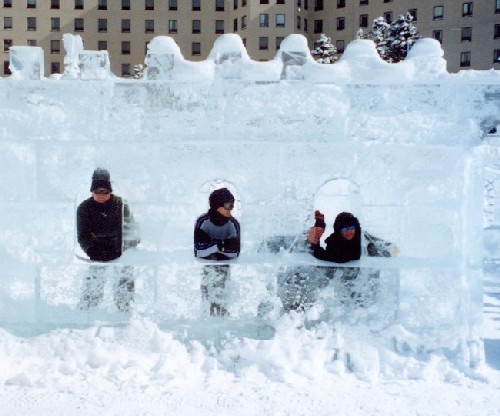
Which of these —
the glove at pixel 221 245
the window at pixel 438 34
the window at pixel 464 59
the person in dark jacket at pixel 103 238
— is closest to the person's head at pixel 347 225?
the glove at pixel 221 245

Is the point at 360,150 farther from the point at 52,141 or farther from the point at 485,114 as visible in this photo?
the point at 52,141

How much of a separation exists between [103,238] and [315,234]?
1.92 metres

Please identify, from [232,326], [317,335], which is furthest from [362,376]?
[232,326]

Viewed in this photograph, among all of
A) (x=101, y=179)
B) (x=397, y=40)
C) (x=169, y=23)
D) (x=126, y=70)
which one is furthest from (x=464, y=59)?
(x=101, y=179)

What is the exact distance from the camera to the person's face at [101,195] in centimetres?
557

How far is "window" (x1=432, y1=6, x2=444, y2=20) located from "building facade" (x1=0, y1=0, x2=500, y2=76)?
17.9 feet

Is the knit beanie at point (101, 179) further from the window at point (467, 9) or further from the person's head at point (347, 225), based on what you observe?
the window at point (467, 9)

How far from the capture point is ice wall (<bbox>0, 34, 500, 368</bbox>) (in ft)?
18.2

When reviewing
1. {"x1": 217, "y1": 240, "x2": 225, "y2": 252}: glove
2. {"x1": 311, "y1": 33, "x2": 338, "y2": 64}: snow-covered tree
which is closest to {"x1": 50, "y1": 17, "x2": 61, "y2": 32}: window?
{"x1": 311, "y1": 33, "x2": 338, "y2": 64}: snow-covered tree

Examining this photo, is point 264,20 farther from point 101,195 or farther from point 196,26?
point 101,195

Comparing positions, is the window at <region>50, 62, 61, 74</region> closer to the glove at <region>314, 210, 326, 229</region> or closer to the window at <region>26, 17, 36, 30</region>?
the window at <region>26, 17, 36, 30</region>

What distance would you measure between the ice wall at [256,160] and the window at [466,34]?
155ft

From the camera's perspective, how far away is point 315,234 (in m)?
5.63

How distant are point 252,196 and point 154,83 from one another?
4.39ft
